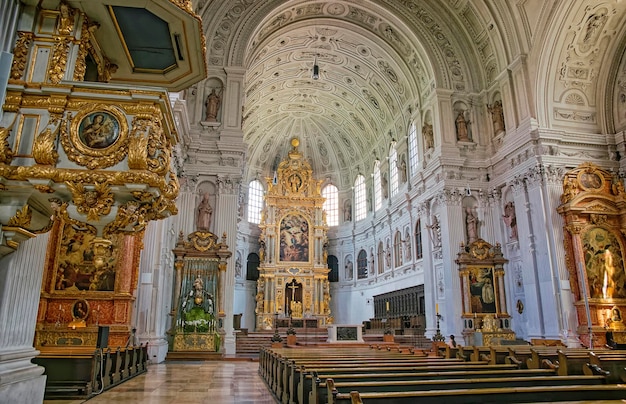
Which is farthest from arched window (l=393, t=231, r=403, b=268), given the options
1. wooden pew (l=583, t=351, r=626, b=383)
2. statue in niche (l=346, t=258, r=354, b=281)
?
wooden pew (l=583, t=351, r=626, b=383)

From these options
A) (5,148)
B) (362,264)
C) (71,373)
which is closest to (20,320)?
(5,148)

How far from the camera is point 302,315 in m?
29.2

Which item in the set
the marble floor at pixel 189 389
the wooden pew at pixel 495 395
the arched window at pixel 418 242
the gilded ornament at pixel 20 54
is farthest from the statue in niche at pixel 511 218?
the gilded ornament at pixel 20 54

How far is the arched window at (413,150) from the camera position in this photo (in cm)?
2377

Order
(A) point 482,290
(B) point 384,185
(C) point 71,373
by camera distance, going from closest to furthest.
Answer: (C) point 71,373 < (A) point 482,290 < (B) point 384,185

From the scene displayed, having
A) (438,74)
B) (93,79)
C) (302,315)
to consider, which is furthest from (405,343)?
(93,79)

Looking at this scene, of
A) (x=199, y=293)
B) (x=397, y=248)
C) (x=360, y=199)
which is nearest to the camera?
(x=199, y=293)

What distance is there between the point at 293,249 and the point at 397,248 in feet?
25.6

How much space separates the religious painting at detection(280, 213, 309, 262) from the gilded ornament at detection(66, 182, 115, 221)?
26.3m

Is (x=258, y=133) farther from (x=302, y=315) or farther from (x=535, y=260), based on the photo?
(x=535, y=260)

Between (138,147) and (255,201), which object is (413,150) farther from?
(138,147)

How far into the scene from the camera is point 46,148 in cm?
446

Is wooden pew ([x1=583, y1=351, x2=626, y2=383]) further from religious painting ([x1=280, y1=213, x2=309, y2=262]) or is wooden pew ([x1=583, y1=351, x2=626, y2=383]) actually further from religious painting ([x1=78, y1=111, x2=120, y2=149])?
religious painting ([x1=280, y1=213, x2=309, y2=262])

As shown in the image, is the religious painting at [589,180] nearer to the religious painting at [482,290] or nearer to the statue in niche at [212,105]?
the religious painting at [482,290]
